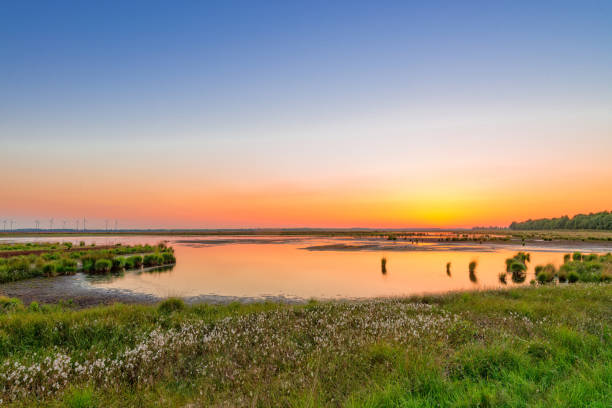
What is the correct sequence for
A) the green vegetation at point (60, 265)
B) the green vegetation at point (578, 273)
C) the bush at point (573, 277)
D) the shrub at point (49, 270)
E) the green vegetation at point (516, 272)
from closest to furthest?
the green vegetation at point (578, 273) < the bush at point (573, 277) < the green vegetation at point (60, 265) < the green vegetation at point (516, 272) < the shrub at point (49, 270)

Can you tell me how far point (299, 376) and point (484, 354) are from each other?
3.72m

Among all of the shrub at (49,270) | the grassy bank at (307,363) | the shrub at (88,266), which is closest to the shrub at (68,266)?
Result: the shrub at (49,270)

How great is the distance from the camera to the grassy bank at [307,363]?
4.48 metres

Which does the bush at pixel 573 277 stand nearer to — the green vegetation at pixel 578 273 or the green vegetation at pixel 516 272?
the green vegetation at pixel 578 273

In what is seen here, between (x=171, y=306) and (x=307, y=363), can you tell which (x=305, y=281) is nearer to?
(x=171, y=306)

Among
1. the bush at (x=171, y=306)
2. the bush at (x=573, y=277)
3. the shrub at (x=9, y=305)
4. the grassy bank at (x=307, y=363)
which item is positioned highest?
the grassy bank at (x=307, y=363)

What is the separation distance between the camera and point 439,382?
183 inches

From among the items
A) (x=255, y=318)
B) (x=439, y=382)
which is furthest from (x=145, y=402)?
(x=255, y=318)

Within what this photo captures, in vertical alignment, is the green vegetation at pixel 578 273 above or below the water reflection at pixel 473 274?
above

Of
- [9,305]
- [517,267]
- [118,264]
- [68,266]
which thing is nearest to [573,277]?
[517,267]

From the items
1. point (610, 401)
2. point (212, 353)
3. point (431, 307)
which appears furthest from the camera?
point (431, 307)

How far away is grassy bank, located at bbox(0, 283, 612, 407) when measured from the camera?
448 centimetres

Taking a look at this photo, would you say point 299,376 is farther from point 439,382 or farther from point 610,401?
point 610,401

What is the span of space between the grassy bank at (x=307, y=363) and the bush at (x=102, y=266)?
21.4m
